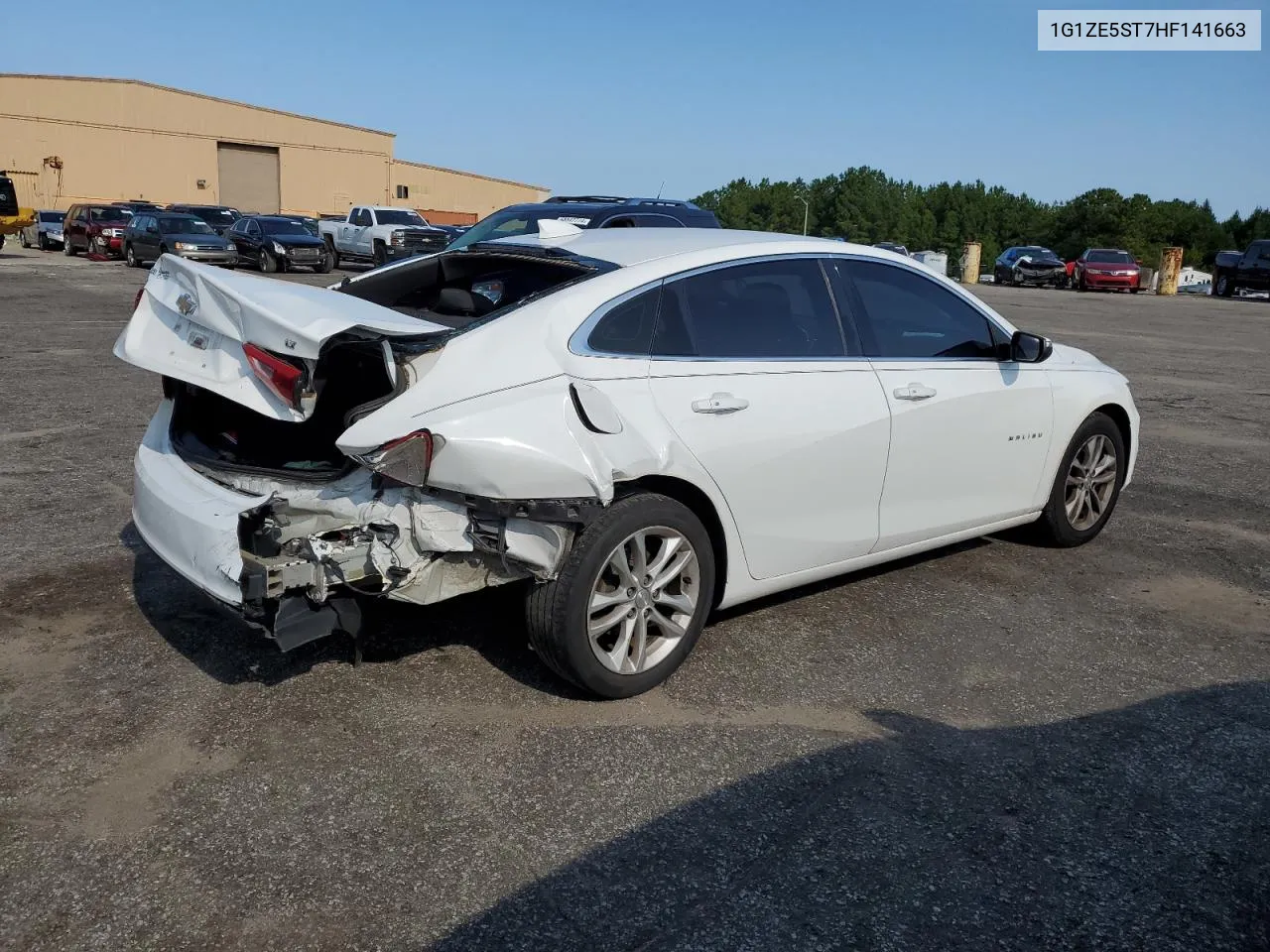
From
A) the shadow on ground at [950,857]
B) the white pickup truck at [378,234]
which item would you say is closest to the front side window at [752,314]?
the shadow on ground at [950,857]

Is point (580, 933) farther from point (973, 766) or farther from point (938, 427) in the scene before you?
point (938, 427)

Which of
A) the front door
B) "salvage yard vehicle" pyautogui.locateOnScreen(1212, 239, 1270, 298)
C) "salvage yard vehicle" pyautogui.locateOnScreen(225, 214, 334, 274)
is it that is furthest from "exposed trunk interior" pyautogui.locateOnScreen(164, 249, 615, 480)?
→ "salvage yard vehicle" pyautogui.locateOnScreen(1212, 239, 1270, 298)

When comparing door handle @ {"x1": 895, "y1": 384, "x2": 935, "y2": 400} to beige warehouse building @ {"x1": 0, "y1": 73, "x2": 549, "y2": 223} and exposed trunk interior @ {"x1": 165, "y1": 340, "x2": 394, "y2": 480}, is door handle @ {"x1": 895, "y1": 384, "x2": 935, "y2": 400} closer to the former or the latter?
exposed trunk interior @ {"x1": 165, "y1": 340, "x2": 394, "y2": 480}

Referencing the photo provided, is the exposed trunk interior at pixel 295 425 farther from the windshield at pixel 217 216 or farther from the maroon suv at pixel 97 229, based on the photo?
the windshield at pixel 217 216

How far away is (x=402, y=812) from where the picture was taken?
11.0 ft

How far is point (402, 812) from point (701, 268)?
90.9 inches

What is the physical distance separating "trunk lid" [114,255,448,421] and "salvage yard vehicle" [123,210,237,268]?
2631 centimetres

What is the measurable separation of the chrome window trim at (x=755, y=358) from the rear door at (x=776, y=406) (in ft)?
0.05

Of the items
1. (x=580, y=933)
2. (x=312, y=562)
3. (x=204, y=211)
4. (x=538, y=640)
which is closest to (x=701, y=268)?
(x=538, y=640)

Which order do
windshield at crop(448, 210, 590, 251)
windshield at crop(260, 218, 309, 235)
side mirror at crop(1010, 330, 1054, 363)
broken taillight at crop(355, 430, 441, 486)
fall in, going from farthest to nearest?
windshield at crop(260, 218, 309, 235) < windshield at crop(448, 210, 590, 251) < side mirror at crop(1010, 330, 1054, 363) < broken taillight at crop(355, 430, 441, 486)

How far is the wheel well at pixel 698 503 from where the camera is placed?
407 cm

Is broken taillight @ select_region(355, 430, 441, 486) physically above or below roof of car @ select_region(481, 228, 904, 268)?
below

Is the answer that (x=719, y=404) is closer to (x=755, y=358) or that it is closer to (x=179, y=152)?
(x=755, y=358)

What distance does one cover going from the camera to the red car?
40.4m
